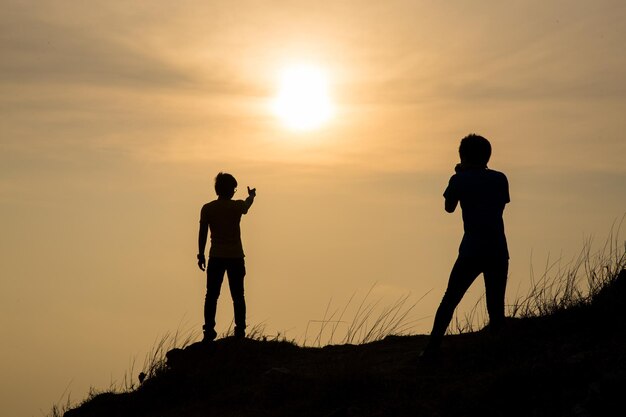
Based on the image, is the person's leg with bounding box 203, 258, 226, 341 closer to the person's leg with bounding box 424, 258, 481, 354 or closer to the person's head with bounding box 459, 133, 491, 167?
the person's leg with bounding box 424, 258, 481, 354

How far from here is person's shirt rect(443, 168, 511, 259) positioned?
8.40m

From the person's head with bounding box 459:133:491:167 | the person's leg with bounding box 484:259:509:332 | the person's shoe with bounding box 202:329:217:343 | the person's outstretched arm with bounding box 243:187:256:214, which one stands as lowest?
the person's leg with bounding box 484:259:509:332

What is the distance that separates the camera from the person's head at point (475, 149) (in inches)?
334

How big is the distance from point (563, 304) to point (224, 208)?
13.8 ft

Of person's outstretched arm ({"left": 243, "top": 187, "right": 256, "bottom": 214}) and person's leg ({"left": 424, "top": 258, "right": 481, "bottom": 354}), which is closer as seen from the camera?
person's leg ({"left": 424, "top": 258, "right": 481, "bottom": 354})

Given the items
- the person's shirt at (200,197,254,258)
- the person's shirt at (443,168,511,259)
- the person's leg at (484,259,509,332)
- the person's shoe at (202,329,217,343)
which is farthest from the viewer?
the person's shoe at (202,329,217,343)

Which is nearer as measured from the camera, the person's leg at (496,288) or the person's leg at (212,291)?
the person's leg at (496,288)

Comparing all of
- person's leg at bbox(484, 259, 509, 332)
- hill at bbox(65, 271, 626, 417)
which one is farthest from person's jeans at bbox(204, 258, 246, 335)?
person's leg at bbox(484, 259, 509, 332)

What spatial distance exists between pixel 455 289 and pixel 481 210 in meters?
0.80

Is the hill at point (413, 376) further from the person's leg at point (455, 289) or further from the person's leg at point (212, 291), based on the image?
the person's leg at point (455, 289)

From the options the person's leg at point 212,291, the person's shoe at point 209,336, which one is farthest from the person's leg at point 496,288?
the person's shoe at point 209,336

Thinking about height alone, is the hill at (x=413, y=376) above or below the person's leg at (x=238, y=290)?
below

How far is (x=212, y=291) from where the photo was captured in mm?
11195

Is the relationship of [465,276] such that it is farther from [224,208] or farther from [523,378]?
[224,208]
